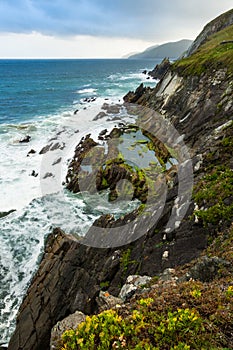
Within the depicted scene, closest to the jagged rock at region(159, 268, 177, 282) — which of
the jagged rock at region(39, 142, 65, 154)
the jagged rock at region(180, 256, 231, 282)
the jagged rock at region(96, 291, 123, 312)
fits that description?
the jagged rock at region(180, 256, 231, 282)

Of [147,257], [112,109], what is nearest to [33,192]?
[147,257]

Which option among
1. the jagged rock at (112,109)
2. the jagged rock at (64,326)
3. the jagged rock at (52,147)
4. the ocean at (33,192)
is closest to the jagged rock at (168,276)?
the jagged rock at (64,326)

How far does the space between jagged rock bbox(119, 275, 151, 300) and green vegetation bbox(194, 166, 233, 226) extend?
3.58 meters

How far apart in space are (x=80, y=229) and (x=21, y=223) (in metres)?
5.16

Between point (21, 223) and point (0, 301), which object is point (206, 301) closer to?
point (0, 301)

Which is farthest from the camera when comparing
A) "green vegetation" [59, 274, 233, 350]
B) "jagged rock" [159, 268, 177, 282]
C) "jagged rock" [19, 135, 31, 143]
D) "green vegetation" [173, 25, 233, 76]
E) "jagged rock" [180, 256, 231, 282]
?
"jagged rock" [19, 135, 31, 143]

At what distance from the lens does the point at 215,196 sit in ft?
39.5

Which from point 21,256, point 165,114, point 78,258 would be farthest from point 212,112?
point 21,256

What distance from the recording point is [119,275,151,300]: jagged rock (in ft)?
30.0

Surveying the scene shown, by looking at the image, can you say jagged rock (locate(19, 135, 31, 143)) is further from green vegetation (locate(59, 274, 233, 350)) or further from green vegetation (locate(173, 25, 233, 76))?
green vegetation (locate(59, 274, 233, 350))

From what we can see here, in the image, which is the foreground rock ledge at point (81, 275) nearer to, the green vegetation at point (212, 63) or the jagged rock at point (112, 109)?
the green vegetation at point (212, 63)

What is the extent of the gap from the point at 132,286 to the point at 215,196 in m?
5.47

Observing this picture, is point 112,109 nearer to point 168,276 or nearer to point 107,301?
point 168,276

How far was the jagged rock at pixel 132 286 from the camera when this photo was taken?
360 inches
